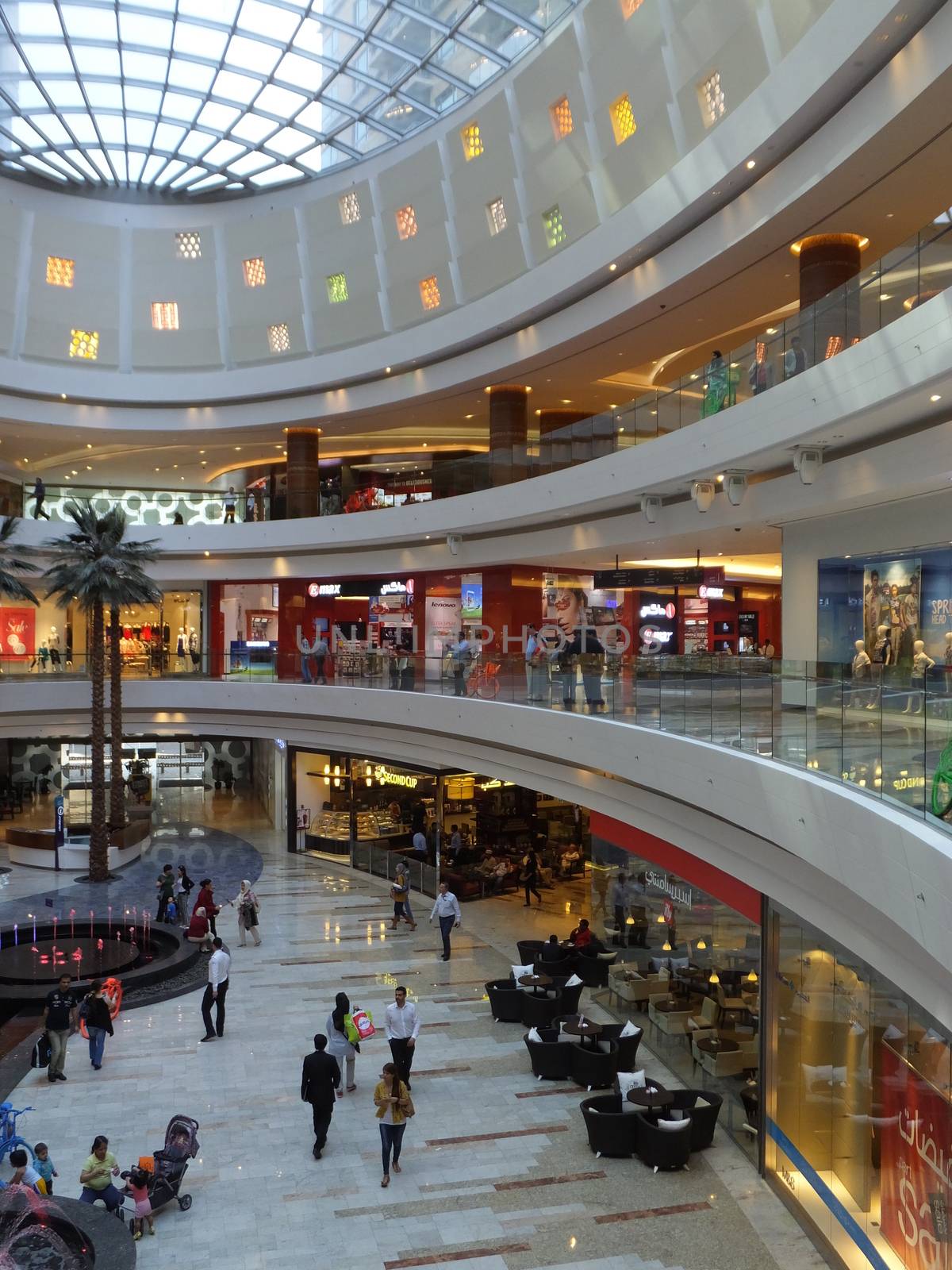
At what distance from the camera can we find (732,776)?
11.4 metres

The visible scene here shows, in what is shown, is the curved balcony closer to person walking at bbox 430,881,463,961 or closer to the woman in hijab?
A: person walking at bbox 430,881,463,961

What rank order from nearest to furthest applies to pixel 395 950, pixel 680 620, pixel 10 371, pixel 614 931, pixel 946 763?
pixel 946 763 → pixel 614 931 → pixel 395 950 → pixel 680 620 → pixel 10 371

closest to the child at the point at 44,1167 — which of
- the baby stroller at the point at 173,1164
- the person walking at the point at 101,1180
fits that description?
the person walking at the point at 101,1180

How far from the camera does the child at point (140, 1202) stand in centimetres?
1045

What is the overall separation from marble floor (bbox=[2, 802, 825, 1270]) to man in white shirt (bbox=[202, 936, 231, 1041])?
28cm

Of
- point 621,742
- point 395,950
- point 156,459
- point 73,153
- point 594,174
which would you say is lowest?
point 395,950

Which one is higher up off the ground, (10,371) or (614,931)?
(10,371)

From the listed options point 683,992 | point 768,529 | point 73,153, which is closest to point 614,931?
point 683,992

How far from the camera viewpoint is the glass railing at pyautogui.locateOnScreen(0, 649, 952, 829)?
736 cm

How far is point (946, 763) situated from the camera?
22.6 feet

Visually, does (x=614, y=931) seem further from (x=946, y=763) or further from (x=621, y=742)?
(x=946, y=763)

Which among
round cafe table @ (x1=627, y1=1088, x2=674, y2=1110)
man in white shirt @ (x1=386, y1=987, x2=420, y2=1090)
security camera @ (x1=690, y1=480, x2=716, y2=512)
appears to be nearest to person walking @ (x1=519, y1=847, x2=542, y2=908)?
man in white shirt @ (x1=386, y1=987, x2=420, y2=1090)

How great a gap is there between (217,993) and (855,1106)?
9.34m

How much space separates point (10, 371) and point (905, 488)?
25.7 metres
